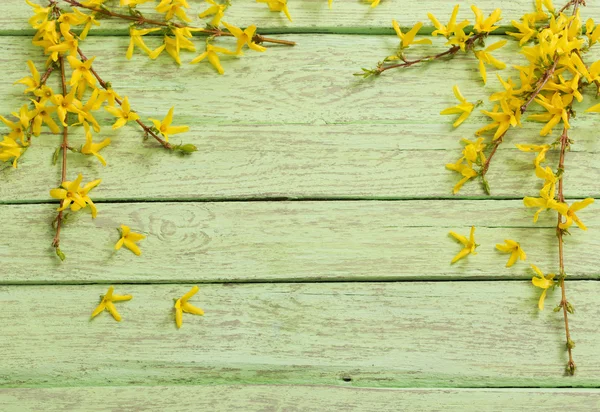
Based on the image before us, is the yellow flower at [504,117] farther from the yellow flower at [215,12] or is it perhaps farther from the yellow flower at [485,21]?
the yellow flower at [215,12]

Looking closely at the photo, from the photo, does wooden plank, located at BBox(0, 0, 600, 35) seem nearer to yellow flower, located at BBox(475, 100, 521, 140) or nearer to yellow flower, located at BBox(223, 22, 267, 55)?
yellow flower, located at BBox(223, 22, 267, 55)

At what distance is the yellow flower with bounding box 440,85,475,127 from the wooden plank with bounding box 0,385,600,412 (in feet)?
1.35

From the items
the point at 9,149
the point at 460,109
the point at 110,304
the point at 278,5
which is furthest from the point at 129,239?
the point at 460,109

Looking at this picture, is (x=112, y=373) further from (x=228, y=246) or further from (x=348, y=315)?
(x=348, y=315)

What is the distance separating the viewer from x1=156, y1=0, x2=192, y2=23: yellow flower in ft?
3.27

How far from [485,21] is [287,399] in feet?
2.14

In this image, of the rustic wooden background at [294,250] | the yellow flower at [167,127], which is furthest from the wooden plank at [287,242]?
the yellow flower at [167,127]

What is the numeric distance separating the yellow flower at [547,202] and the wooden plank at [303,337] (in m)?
0.12

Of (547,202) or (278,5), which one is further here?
(278,5)

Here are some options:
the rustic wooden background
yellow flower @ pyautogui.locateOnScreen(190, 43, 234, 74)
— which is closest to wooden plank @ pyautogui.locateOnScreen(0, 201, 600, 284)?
the rustic wooden background

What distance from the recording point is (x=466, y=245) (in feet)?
3.17

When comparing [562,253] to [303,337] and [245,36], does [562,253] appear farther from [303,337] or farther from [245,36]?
[245,36]

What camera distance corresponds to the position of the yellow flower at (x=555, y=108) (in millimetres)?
967

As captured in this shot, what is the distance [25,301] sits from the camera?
37.7 inches
